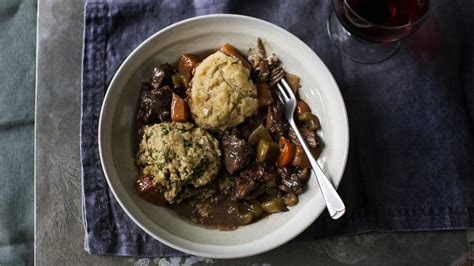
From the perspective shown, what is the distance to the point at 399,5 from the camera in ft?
9.51

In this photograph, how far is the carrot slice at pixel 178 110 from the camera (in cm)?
282

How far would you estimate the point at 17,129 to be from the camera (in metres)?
3.41

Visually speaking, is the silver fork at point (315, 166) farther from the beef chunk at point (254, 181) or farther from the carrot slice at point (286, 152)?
the beef chunk at point (254, 181)

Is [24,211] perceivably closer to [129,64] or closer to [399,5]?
[129,64]

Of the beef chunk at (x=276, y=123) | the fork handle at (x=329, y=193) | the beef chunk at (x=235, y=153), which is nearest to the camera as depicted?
the fork handle at (x=329, y=193)

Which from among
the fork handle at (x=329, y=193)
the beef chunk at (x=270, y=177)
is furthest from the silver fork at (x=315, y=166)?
the beef chunk at (x=270, y=177)

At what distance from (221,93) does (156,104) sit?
38cm

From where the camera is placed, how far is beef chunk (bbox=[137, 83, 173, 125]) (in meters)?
2.79

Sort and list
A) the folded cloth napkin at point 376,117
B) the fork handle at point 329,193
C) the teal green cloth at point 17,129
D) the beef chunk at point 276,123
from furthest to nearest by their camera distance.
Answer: the teal green cloth at point 17,129 < the folded cloth napkin at point 376,117 < the beef chunk at point 276,123 < the fork handle at point 329,193

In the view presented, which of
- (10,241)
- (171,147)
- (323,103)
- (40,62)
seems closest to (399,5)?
(323,103)

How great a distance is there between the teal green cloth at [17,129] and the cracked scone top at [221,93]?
1391 mm

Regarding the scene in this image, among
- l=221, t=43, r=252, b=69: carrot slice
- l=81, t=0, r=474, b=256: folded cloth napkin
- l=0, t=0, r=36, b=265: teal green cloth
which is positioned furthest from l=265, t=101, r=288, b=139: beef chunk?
l=0, t=0, r=36, b=265: teal green cloth

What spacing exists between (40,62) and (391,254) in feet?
8.47

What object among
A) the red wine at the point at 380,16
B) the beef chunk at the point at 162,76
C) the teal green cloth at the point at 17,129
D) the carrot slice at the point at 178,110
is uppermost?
the red wine at the point at 380,16
